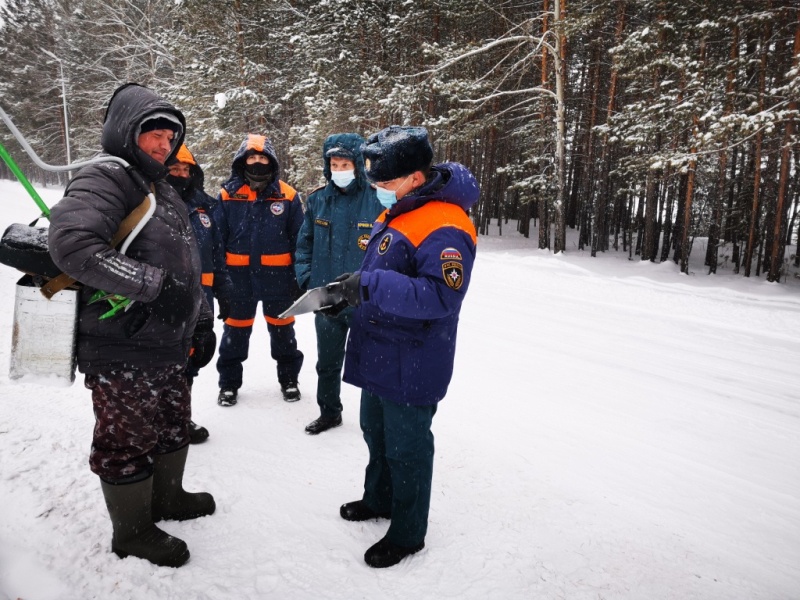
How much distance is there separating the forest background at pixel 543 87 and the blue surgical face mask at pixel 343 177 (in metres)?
9.43

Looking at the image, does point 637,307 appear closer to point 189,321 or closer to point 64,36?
point 189,321

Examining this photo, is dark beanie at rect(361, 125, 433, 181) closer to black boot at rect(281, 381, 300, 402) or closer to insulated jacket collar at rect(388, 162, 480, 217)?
insulated jacket collar at rect(388, 162, 480, 217)

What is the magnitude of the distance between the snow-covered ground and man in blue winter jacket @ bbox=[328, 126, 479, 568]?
39cm

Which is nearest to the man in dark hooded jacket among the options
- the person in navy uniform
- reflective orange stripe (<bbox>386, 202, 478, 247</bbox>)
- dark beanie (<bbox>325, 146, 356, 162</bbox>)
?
the person in navy uniform

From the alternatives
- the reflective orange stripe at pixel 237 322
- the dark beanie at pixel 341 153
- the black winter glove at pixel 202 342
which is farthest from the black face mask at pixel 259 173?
the black winter glove at pixel 202 342

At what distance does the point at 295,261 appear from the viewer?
3752 millimetres

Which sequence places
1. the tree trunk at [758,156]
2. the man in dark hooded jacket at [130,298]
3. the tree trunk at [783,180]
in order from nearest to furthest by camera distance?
the man in dark hooded jacket at [130,298] → the tree trunk at [783,180] → the tree trunk at [758,156]

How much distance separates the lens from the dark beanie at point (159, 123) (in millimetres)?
2030

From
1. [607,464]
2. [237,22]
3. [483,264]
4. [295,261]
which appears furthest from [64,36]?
[607,464]

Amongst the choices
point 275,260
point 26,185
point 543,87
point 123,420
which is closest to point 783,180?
point 543,87

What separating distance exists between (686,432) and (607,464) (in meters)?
1.07

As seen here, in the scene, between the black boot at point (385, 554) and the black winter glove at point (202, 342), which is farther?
the black winter glove at point (202, 342)

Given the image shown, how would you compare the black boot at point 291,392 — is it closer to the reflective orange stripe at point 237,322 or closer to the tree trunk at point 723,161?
the reflective orange stripe at point 237,322

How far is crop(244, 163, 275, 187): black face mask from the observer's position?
143 inches
